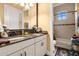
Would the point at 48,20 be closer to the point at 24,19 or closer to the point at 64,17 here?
the point at 64,17

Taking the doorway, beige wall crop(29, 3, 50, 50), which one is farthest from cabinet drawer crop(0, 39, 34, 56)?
beige wall crop(29, 3, 50, 50)

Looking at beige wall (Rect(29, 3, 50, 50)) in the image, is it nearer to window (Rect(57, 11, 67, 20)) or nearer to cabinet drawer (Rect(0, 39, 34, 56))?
window (Rect(57, 11, 67, 20))

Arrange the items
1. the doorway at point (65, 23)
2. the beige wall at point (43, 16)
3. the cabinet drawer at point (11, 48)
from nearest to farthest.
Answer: the cabinet drawer at point (11, 48), the doorway at point (65, 23), the beige wall at point (43, 16)

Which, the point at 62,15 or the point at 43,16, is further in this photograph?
the point at 43,16

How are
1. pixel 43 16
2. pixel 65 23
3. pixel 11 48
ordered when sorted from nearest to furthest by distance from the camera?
pixel 11 48 < pixel 65 23 < pixel 43 16

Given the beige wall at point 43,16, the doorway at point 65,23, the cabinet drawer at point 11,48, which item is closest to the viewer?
the cabinet drawer at point 11,48

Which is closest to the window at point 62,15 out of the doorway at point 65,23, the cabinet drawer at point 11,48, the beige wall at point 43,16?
the doorway at point 65,23

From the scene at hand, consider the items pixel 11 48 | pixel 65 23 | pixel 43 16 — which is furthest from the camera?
pixel 43 16

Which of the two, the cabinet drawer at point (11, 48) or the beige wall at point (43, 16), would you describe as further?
the beige wall at point (43, 16)

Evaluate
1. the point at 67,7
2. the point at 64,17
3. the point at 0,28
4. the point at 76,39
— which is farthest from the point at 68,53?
the point at 0,28

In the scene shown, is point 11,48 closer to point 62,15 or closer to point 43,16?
point 62,15

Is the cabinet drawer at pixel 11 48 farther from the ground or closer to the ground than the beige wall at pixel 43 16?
closer to the ground

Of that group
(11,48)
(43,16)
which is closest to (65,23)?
(43,16)

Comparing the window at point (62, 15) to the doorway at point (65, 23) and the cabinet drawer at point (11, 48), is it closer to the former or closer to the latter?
the doorway at point (65, 23)
